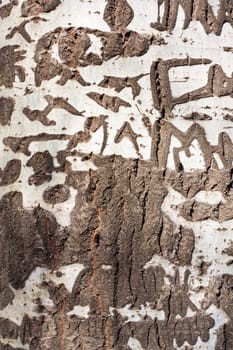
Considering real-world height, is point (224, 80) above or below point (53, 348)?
above

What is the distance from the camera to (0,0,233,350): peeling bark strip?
51.0 inches

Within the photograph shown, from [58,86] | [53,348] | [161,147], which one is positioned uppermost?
[58,86]

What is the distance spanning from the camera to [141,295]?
132 centimetres

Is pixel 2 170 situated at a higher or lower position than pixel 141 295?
higher

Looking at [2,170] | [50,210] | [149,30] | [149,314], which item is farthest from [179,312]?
[149,30]

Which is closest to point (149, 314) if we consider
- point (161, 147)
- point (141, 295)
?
point (141, 295)

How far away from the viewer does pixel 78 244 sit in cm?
131

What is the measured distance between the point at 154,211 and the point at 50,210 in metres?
0.20

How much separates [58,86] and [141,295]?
43 cm

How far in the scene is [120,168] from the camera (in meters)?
1.29

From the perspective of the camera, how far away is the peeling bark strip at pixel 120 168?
129 cm

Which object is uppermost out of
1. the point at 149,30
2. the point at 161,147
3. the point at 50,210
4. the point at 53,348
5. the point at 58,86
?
the point at 149,30

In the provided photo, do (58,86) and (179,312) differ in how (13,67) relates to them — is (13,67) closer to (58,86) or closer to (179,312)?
(58,86)

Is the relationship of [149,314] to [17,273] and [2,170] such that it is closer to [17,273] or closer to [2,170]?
[17,273]
